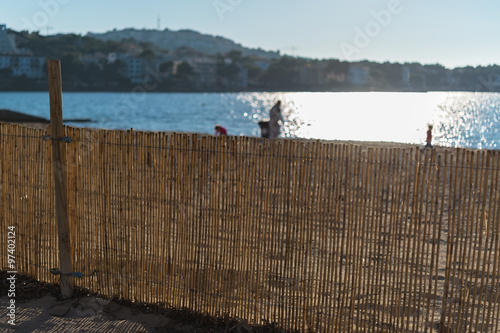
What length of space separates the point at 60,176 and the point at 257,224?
1.87 m

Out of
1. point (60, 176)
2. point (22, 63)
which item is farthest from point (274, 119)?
point (22, 63)

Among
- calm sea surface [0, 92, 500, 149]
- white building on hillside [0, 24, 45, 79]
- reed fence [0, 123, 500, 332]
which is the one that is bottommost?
calm sea surface [0, 92, 500, 149]

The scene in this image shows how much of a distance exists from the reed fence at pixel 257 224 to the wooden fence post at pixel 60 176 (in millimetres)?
84

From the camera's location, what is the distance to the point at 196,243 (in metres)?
4.61

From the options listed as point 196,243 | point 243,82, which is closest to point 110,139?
point 196,243

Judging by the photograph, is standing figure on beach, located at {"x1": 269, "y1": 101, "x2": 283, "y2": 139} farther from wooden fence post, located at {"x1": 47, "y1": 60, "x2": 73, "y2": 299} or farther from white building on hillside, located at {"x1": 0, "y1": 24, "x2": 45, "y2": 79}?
white building on hillside, located at {"x1": 0, "y1": 24, "x2": 45, "y2": 79}

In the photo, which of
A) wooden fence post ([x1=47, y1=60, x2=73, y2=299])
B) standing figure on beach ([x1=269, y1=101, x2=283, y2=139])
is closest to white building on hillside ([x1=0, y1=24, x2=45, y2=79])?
standing figure on beach ([x1=269, y1=101, x2=283, y2=139])

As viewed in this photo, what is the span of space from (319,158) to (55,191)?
243 cm

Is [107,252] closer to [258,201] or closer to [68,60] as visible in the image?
[258,201]

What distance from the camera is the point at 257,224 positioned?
4.42 meters

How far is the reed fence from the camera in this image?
4.04 m

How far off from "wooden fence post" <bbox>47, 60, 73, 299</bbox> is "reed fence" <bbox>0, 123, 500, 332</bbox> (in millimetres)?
84

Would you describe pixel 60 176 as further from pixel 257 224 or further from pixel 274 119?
pixel 274 119

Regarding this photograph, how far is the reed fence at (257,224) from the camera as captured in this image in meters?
4.04
